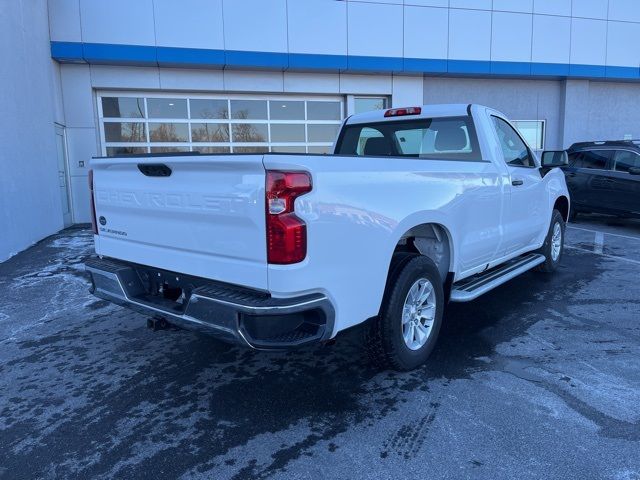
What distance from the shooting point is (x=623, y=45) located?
1530cm

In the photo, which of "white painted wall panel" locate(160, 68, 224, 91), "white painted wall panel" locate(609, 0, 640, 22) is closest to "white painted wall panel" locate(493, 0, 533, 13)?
"white painted wall panel" locate(609, 0, 640, 22)

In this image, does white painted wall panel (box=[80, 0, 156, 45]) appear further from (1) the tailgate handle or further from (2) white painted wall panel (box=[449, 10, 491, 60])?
(1) the tailgate handle

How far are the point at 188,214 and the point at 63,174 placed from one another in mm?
10637

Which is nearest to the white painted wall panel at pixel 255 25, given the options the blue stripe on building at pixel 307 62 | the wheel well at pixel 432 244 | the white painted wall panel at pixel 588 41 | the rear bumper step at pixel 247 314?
the blue stripe on building at pixel 307 62

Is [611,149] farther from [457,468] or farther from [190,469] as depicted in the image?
[190,469]

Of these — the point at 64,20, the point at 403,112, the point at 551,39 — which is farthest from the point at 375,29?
the point at 403,112

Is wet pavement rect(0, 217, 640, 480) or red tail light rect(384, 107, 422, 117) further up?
red tail light rect(384, 107, 422, 117)

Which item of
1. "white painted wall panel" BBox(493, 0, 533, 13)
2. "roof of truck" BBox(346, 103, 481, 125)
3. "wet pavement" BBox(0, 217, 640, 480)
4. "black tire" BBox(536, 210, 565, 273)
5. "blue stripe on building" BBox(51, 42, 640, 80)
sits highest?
"white painted wall panel" BBox(493, 0, 533, 13)

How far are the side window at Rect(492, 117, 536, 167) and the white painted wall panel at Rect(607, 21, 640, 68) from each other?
12502 mm

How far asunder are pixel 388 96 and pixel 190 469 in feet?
42.7

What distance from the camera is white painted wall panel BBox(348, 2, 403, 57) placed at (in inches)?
515

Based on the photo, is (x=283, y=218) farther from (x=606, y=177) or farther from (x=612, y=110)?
(x=612, y=110)

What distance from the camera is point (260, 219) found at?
2.62 meters

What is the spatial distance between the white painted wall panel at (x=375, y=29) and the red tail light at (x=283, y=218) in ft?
38.0
